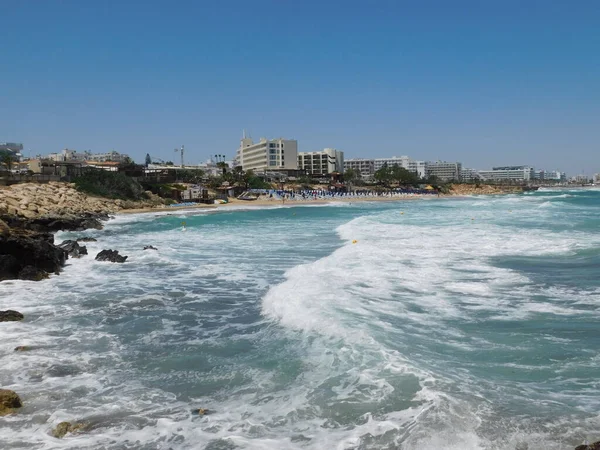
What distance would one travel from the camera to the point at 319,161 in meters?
152

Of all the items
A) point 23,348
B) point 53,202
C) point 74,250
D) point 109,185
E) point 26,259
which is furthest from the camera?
point 109,185

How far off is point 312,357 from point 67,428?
13.9 ft

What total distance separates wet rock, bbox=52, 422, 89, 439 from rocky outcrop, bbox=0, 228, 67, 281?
1184 centimetres

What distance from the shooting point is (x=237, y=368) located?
342 inches

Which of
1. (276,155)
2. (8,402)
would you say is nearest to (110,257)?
(8,402)

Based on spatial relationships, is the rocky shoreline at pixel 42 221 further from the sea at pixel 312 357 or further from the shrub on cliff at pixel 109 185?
the shrub on cliff at pixel 109 185

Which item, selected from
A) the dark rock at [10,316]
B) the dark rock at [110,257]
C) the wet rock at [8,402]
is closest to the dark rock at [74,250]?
the dark rock at [110,257]

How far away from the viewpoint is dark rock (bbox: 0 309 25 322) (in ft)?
38.0

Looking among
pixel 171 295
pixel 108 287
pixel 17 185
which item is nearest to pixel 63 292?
pixel 108 287

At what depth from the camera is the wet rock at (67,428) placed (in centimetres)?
640

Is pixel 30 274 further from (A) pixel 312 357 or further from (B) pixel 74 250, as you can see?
(A) pixel 312 357

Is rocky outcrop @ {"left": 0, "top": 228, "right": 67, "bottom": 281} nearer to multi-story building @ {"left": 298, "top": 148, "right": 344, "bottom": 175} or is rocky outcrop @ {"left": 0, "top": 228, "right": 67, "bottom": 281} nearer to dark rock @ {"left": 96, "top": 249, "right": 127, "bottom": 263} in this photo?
dark rock @ {"left": 96, "top": 249, "right": 127, "bottom": 263}

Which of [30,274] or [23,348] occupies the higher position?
[30,274]

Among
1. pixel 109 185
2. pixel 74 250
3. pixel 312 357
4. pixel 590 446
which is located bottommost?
pixel 312 357
